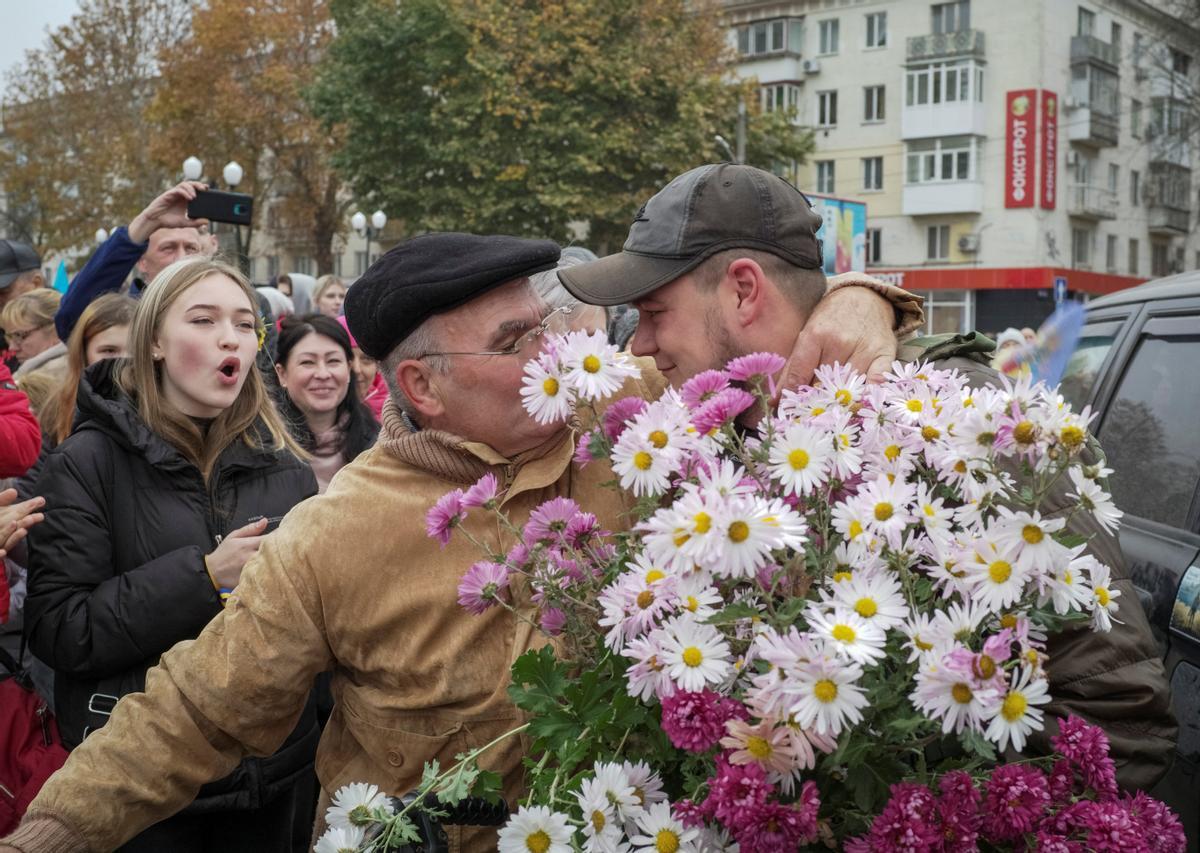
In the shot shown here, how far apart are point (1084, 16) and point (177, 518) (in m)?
45.6

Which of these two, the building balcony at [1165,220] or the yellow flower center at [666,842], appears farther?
the building balcony at [1165,220]

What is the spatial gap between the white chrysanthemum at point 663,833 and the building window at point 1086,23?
46.1m

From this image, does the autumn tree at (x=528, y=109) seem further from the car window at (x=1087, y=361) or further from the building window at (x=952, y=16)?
the car window at (x=1087, y=361)

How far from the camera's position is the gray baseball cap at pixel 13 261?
22.0 ft

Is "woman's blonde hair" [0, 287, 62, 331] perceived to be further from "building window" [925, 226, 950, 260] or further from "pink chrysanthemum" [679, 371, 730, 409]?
"building window" [925, 226, 950, 260]

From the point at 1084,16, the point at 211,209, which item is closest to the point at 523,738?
the point at 211,209

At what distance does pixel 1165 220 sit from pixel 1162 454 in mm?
48067

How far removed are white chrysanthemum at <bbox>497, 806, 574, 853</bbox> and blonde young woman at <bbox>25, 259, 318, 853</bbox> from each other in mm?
1847

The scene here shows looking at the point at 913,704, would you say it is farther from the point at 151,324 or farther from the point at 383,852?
the point at 151,324

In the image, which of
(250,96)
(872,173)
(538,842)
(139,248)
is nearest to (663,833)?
(538,842)

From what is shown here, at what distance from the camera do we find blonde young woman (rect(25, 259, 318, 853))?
3.27m

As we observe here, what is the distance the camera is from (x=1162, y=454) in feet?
11.6

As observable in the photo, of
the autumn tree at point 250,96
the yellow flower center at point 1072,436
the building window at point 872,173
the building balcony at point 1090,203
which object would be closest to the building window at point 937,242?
the building window at point 872,173

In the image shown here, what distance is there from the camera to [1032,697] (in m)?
1.35
